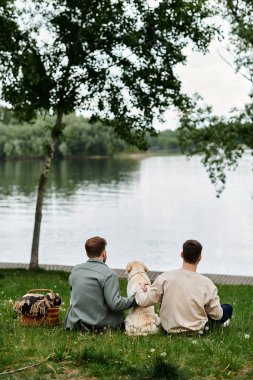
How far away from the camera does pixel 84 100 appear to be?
17.5 metres

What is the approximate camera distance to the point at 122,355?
6.05 m

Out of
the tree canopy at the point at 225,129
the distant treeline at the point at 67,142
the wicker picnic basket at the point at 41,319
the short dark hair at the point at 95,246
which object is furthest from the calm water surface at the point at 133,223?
the distant treeline at the point at 67,142

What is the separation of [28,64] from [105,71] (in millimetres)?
2494

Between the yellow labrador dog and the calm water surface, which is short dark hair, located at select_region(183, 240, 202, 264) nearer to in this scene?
the yellow labrador dog

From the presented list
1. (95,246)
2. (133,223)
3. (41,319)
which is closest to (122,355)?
(95,246)

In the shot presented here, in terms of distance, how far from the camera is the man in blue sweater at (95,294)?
753cm

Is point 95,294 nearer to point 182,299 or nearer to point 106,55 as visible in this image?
point 182,299

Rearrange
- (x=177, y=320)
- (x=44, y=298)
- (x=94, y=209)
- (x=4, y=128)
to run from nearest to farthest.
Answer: (x=177, y=320), (x=44, y=298), (x=94, y=209), (x=4, y=128)

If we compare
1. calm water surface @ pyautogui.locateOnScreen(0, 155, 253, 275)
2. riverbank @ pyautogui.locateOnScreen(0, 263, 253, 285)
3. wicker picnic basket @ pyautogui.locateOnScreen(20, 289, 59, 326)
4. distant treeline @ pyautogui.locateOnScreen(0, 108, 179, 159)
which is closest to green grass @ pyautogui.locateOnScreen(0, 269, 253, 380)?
wicker picnic basket @ pyautogui.locateOnScreen(20, 289, 59, 326)

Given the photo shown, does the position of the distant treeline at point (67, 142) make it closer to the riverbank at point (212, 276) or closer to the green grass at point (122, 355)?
the riverbank at point (212, 276)

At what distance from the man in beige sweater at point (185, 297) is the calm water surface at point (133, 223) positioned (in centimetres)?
1586

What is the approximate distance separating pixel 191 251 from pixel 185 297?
54 cm

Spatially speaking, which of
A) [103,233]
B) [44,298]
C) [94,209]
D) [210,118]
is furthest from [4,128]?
[44,298]

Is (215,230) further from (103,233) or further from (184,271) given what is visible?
(184,271)
